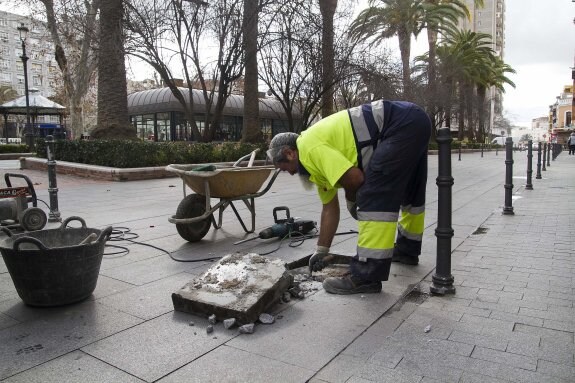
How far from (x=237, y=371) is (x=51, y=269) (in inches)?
59.0

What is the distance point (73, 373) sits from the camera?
2326 mm

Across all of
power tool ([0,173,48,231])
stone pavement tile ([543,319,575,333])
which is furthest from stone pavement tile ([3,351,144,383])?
power tool ([0,173,48,231])

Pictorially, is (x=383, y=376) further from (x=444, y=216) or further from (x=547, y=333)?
(x=444, y=216)

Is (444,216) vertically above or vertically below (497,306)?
above

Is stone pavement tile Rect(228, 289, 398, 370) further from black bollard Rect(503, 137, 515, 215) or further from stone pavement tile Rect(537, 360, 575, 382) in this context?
black bollard Rect(503, 137, 515, 215)

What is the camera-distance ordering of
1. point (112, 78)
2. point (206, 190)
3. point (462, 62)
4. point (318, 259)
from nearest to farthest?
point (318, 259) < point (206, 190) < point (112, 78) < point (462, 62)

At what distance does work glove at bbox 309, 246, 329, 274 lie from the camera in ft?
12.7

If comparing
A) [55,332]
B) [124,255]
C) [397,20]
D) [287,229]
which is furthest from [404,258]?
[397,20]

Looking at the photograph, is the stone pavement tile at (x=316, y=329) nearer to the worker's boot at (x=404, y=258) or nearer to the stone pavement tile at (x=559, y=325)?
the worker's boot at (x=404, y=258)

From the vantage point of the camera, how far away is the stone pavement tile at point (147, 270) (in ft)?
12.7

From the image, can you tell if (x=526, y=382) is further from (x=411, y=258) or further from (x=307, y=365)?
(x=411, y=258)

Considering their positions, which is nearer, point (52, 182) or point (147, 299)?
point (147, 299)

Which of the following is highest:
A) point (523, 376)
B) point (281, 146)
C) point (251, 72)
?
point (251, 72)

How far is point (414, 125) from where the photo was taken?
3.47 meters
